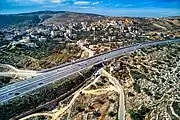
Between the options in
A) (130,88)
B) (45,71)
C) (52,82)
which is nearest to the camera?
(130,88)

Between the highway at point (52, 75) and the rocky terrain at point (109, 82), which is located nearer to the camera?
the rocky terrain at point (109, 82)

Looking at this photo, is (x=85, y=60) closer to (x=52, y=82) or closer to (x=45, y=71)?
(x=45, y=71)

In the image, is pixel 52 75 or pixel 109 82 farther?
pixel 52 75

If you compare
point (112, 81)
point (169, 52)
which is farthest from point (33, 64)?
point (169, 52)

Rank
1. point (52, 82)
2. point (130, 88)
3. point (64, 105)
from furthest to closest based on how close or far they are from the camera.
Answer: point (52, 82) → point (130, 88) → point (64, 105)

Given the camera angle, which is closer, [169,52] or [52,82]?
[52,82]

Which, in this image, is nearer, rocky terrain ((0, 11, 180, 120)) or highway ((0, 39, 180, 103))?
rocky terrain ((0, 11, 180, 120))

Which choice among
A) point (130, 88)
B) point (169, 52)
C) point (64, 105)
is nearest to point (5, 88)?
point (64, 105)

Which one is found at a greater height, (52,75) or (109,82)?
(109,82)
